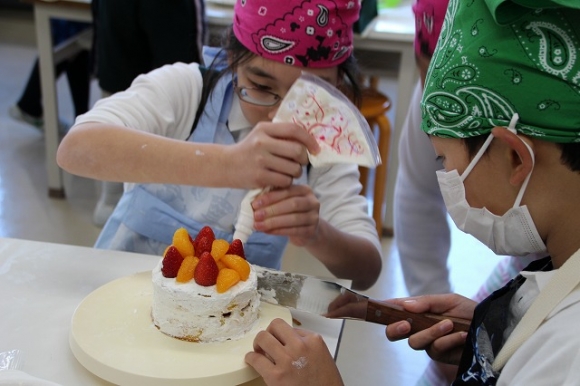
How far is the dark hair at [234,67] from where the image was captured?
142 cm

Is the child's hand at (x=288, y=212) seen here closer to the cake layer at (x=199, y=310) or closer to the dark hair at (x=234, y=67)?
the cake layer at (x=199, y=310)

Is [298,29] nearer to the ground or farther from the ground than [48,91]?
farther from the ground

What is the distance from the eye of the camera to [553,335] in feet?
2.69

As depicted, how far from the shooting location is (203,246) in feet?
3.55

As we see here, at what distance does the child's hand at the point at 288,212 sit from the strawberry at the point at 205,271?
0.20m

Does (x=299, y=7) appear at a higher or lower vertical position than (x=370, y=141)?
higher

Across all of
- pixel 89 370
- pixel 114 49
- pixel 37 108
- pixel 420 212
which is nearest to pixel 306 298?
pixel 89 370

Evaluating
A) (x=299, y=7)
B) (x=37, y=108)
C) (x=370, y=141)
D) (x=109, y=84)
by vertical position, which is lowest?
(x=37, y=108)

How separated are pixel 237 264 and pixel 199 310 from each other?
0.30ft

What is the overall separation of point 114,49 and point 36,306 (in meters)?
1.76

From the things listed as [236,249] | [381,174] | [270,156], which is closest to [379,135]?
[381,174]

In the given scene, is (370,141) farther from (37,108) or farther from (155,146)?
(37,108)

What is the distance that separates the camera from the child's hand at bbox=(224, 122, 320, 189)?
3.86 ft

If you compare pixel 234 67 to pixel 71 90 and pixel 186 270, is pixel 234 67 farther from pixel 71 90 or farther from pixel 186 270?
pixel 71 90
